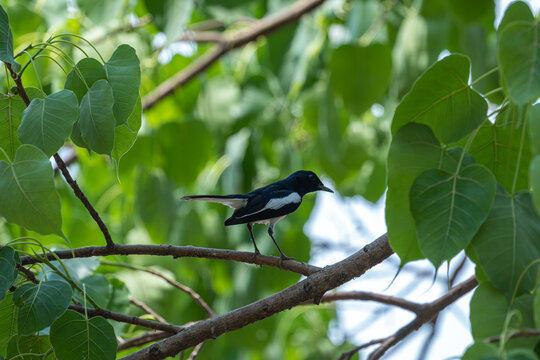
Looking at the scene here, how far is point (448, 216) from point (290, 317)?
12.9ft

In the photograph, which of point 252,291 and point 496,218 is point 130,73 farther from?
point 252,291

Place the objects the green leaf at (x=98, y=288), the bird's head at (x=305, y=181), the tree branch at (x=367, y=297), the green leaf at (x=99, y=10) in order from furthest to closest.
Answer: the green leaf at (x=99, y=10), the bird's head at (x=305, y=181), the tree branch at (x=367, y=297), the green leaf at (x=98, y=288)

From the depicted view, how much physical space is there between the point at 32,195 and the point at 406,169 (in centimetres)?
101

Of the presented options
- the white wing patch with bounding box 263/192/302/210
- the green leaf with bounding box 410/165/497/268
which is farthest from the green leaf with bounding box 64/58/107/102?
the white wing patch with bounding box 263/192/302/210

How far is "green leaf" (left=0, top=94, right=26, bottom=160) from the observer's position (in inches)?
79.1

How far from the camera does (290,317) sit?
18.4 feet

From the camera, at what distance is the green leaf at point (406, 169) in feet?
6.41

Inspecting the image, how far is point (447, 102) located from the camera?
204cm

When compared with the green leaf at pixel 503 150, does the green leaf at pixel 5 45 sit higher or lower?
higher

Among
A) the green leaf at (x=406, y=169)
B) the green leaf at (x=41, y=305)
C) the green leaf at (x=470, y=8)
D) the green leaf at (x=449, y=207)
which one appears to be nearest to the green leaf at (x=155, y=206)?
the green leaf at (x=470, y=8)

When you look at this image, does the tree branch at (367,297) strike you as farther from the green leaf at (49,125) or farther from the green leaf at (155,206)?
the green leaf at (155,206)

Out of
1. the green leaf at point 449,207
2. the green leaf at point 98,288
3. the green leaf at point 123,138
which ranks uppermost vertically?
the green leaf at point 98,288

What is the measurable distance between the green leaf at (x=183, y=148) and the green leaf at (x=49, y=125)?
3.27 m

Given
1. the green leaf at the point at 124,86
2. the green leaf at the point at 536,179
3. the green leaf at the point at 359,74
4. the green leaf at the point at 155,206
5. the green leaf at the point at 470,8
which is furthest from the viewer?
the green leaf at the point at 155,206
